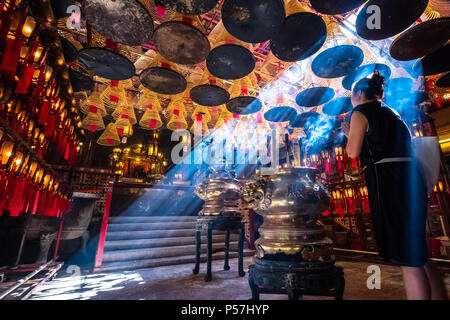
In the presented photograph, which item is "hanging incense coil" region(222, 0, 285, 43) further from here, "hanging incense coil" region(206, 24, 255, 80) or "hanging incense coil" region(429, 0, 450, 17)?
"hanging incense coil" region(429, 0, 450, 17)

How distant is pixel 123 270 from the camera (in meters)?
3.89

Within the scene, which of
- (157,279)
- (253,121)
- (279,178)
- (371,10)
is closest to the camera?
(279,178)

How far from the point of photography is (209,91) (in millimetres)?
4445

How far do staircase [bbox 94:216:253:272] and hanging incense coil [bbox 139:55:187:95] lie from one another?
3601mm

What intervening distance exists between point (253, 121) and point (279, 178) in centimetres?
679

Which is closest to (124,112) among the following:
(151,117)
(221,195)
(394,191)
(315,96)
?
(151,117)

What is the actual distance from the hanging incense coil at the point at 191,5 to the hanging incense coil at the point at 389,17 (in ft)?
7.21

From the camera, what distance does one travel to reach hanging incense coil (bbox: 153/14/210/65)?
9.57ft

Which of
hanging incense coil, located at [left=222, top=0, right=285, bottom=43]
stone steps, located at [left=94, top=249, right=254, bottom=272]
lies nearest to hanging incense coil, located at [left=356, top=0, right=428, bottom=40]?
hanging incense coil, located at [left=222, top=0, right=285, bottom=43]

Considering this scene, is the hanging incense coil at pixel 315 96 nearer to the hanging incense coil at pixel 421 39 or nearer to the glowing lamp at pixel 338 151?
the hanging incense coil at pixel 421 39

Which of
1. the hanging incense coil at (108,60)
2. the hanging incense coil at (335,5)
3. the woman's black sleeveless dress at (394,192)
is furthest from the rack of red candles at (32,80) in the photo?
the woman's black sleeveless dress at (394,192)

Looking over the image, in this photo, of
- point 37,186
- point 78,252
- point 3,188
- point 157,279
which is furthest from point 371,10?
point 78,252

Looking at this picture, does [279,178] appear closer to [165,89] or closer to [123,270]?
[165,89]

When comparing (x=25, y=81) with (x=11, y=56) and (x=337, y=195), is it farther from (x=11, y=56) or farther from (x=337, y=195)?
(x=337, y=195)
